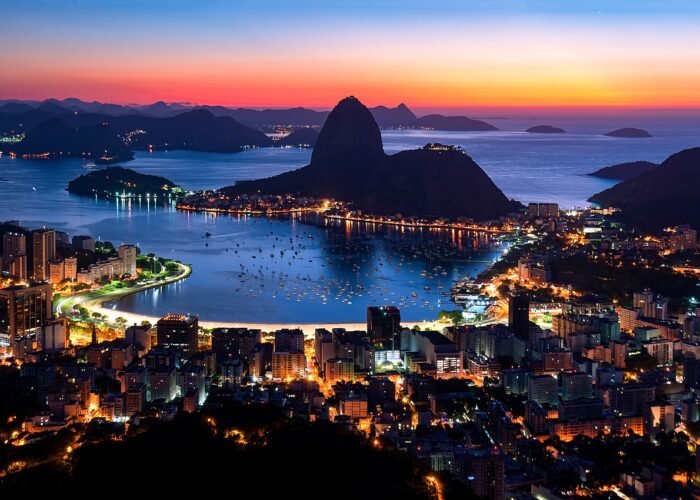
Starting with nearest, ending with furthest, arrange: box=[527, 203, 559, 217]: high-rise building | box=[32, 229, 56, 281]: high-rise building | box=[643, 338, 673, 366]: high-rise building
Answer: box=[643, 338, 673, 366]: high-rise building, box=[32, 229, 56, 281]: high-rise building, box=[527, 203, 559, 217]: high-rise building

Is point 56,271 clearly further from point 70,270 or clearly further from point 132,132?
point 132,132

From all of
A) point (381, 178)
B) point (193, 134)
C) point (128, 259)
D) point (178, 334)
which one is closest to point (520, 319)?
point (178, 334)

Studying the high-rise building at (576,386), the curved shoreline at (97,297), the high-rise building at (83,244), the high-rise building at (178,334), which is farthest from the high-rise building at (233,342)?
the high-rise building at (83,244)

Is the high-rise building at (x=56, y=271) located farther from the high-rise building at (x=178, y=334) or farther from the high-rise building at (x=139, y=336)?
the high-rise building at (x=178, y=334)

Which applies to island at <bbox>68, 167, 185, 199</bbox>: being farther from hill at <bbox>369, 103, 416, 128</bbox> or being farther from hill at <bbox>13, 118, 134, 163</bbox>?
hill at <bbox>369, 103, 416, 128</bbox>

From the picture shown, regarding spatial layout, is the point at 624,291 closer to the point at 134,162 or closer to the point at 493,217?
the point at 493,217

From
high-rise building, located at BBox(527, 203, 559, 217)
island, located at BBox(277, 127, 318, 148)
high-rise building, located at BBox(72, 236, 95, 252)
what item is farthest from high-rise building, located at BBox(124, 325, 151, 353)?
island, located at BBox(277, 127, 318, 148)
